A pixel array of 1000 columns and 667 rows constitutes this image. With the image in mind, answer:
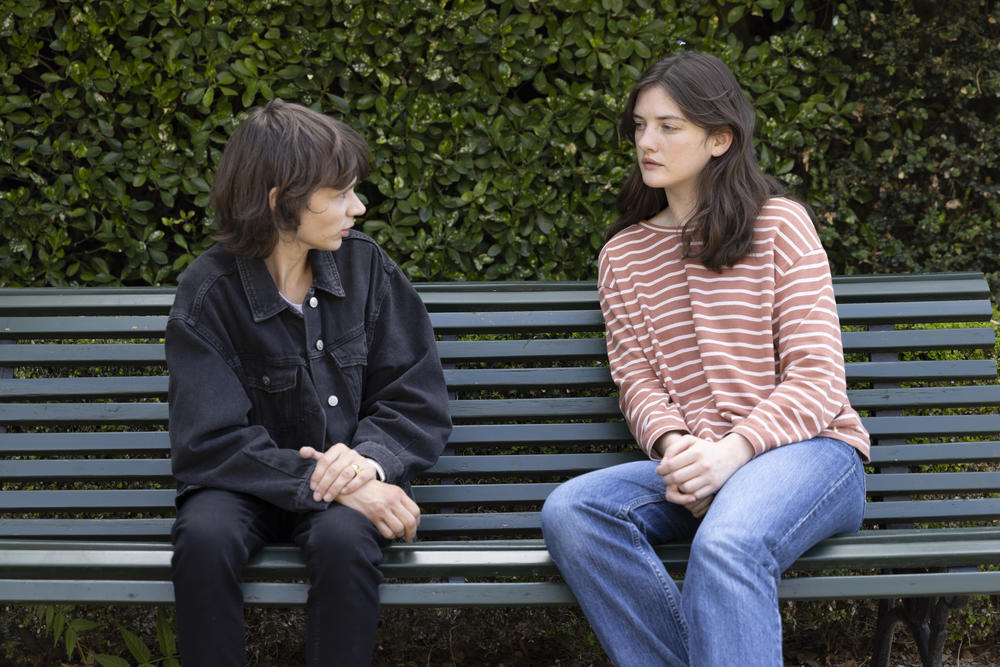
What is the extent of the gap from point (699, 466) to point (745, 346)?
40cm

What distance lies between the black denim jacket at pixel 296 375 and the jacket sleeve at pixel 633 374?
496mm

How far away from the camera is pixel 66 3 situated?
3781mm

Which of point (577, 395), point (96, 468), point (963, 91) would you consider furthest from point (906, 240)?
point (96, 468)

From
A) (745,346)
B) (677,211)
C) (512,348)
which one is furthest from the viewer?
(512,348)

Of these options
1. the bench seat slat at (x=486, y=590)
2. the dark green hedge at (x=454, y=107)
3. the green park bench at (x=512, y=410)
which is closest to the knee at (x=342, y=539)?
the bench seat slat at (x=486, y=590)

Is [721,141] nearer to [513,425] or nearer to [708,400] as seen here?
[708,400]

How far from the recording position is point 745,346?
9.18 feet

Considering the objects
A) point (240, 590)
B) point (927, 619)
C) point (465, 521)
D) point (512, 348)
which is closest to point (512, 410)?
point (512, 348)

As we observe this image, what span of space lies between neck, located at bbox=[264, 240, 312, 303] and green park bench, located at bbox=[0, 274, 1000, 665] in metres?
0.56

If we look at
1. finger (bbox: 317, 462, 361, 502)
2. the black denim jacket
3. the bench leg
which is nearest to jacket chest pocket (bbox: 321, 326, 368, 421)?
the black denim jacket

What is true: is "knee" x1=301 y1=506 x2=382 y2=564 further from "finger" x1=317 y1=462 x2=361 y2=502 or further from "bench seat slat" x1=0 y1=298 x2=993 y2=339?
"bench seat slat" x1=0 y1=298 x2=993 y2=339

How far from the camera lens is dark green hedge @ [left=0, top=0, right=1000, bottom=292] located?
12.3 ft

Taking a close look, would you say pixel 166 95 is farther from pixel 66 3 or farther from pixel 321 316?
pixel 321 316

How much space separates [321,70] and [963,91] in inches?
90.6
